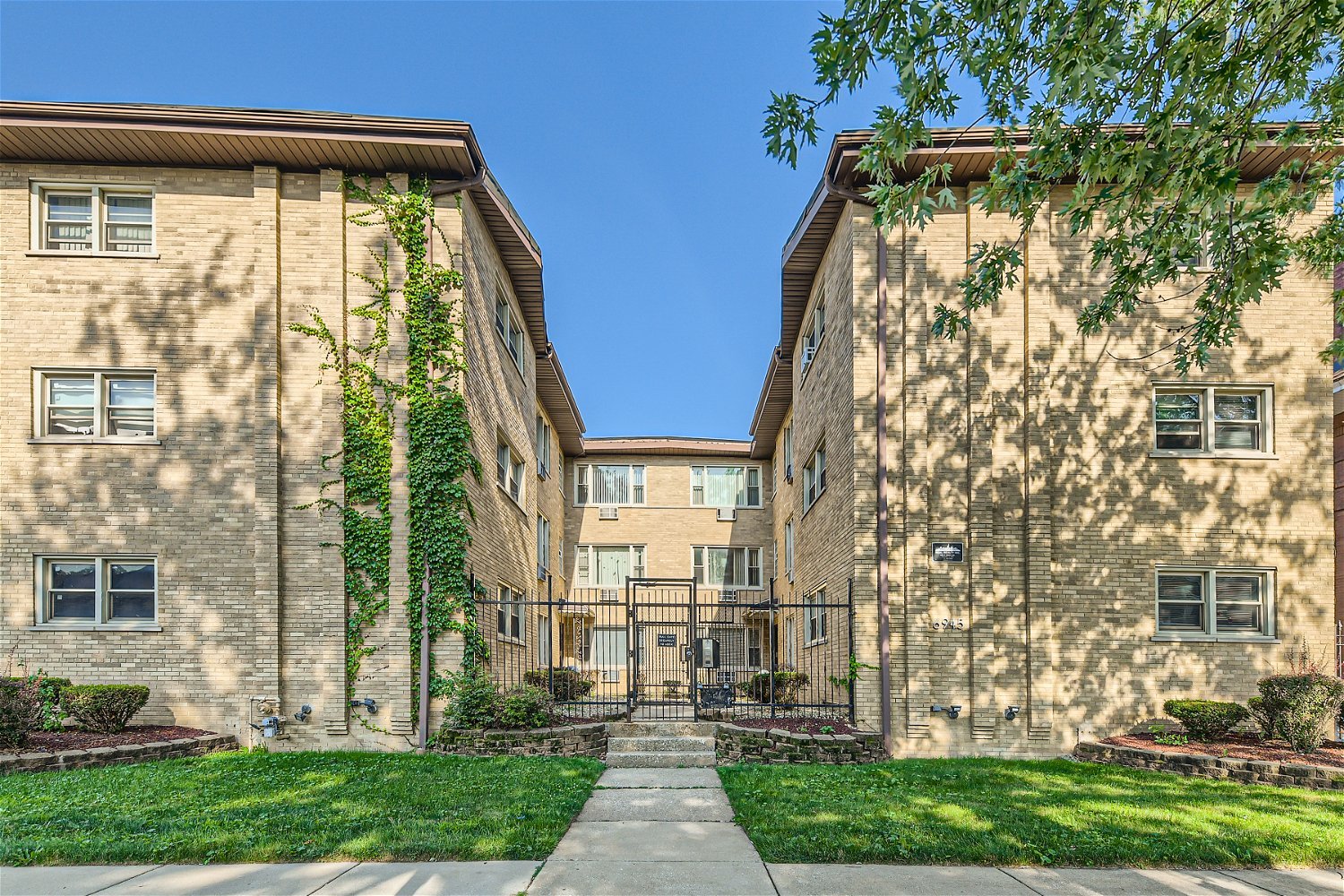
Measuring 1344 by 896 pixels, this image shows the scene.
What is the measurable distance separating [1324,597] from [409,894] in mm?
12839

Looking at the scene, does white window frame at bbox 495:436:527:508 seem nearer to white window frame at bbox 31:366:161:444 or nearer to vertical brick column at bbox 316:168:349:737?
vertical brick column at bbox 316:168:349:737

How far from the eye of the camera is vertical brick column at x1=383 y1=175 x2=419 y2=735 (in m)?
11.4

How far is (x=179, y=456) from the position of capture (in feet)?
39.0

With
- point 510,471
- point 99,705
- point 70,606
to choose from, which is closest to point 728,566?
point 510,471

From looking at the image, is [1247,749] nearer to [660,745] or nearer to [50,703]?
[660,745]

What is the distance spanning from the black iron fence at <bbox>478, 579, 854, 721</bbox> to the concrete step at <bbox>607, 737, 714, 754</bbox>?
2.94 feet

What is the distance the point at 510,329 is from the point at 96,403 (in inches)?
283

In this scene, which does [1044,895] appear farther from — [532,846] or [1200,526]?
[1200,526]

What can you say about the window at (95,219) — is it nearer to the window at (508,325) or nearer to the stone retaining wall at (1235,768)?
the window at (508,325)

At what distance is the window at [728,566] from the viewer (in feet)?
88.8

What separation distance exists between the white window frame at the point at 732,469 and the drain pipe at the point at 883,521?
15.9 m

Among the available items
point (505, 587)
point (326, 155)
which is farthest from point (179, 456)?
point (505, 587)

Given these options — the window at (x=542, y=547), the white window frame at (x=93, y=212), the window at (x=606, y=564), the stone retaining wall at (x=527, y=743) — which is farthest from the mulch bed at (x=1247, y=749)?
the window at (x=606, y=564)

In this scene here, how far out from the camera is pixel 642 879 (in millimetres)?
5805
